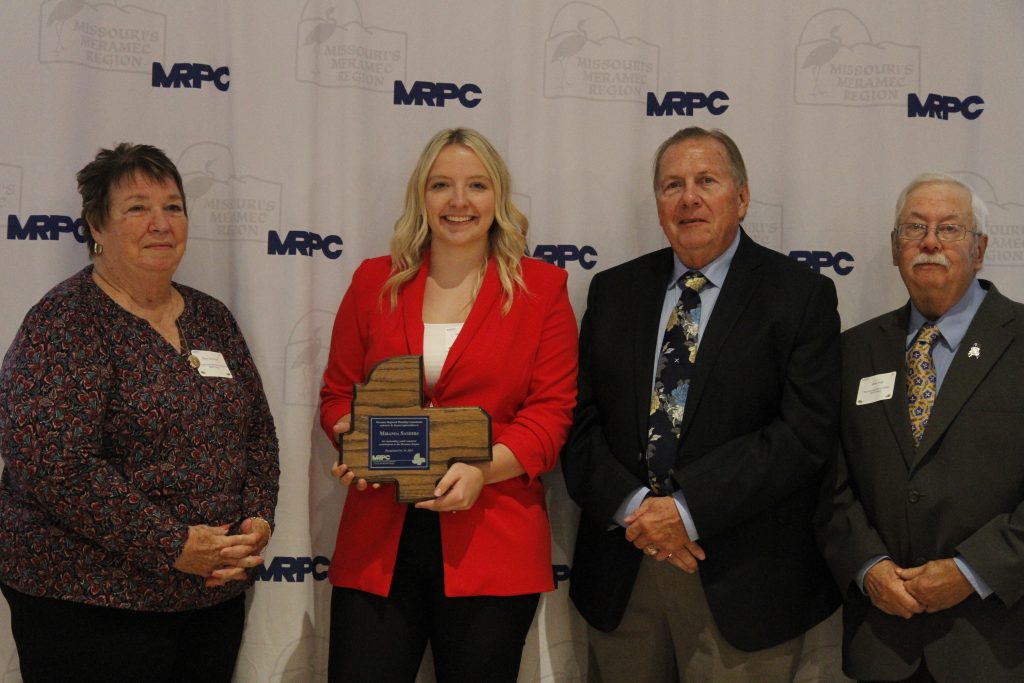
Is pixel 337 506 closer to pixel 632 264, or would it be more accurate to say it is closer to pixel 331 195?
pixel 331 195

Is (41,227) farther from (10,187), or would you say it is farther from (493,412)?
(493,412)

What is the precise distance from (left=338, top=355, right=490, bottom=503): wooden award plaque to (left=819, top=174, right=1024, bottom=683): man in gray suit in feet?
3.42

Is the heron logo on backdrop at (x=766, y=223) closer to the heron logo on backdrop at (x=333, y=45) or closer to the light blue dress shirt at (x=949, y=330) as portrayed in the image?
the light blue dress shirt at (x=949, y=330)

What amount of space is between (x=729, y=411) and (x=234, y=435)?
139 centimetres

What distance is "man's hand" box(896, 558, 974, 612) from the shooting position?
2316mm

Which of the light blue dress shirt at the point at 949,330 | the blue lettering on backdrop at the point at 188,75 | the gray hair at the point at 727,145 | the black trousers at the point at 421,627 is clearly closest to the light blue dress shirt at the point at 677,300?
the gray hair at the point at 727,145

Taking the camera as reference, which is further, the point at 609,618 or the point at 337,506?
the point at 337,506

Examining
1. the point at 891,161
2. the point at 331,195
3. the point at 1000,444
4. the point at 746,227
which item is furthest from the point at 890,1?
the point at 331,195

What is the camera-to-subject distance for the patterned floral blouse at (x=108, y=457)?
7.51 ft

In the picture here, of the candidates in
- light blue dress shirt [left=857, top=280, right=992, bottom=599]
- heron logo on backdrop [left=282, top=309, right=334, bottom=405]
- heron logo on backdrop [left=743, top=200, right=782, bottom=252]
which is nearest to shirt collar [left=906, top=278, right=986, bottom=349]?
light blue dress shirt [left=857, top=280, right=992, bottom=599]

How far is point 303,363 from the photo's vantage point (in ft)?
10.4

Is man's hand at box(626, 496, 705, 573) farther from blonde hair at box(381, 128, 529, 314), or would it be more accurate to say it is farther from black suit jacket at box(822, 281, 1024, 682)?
blonde hair at box(381, 128, 529, 314)

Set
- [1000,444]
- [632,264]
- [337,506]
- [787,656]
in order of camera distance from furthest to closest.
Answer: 1. [337,506]
2. [632,264]
3. [787,656]
4. [1000,444]

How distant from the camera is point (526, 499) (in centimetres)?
259
